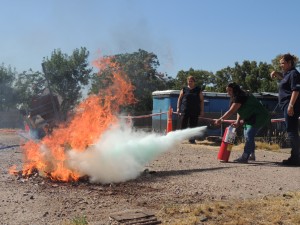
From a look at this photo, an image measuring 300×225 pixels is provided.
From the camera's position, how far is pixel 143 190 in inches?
245

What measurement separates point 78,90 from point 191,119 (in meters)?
6.67

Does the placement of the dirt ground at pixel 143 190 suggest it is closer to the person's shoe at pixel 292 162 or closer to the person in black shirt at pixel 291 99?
the person's shoe at pixel 292 162

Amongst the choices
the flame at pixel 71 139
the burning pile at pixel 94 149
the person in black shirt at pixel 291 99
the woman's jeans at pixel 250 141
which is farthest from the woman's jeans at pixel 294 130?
the flame at pixel 71 139

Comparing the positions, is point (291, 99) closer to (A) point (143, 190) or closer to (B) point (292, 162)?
(B) point (292, 162)

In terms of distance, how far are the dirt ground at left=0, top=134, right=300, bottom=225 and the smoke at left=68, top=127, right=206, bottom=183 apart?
9.0 inches

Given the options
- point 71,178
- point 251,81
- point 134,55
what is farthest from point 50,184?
point 251,81

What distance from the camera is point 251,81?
42500 millimetres

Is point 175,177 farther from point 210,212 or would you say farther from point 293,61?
point 293,61

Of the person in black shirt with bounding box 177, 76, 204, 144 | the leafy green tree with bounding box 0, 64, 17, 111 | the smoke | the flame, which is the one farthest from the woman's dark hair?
the leafy green tree with bounding box 0, 64, 17, 111

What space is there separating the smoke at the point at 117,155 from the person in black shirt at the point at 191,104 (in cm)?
478

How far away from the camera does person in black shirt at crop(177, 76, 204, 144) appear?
12773 mm

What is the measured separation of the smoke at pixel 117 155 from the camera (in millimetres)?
7012

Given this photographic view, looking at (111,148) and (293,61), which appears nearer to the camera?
(111,148)

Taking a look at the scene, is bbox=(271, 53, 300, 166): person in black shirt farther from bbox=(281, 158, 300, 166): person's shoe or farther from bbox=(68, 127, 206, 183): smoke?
bbox=(68, 127, 206, 183): smoke
